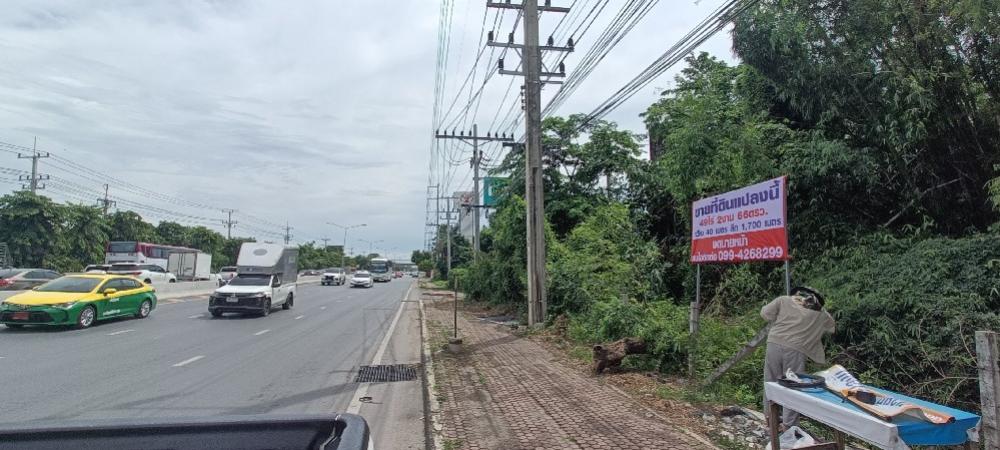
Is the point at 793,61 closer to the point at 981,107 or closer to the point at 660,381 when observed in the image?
the point at 981,107

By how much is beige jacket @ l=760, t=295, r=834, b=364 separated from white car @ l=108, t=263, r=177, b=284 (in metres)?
27.0

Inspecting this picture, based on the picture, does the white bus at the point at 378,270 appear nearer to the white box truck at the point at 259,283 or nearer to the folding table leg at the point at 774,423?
the white box truck at the point at 259,283

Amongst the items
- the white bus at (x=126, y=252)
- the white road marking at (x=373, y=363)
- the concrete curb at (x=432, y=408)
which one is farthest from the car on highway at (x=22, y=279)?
the concrete curb at (x=432, y=408)

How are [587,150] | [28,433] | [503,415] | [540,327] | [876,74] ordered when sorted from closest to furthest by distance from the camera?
[28,433], [503,415], [876,74], [540,327], [587,150]

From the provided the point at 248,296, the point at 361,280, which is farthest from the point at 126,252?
the point at 248,296

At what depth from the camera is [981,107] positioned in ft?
28.3

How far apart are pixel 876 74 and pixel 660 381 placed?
19.6 feet

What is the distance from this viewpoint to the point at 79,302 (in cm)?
1436

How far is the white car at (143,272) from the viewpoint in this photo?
28.5 meters

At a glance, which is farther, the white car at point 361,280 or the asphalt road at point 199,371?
the white car at point 361,280

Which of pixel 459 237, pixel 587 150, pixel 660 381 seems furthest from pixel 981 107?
pixel 459 237

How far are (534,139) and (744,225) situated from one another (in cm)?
834

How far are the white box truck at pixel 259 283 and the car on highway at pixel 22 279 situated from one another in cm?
944

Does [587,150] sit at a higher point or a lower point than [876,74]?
higher
